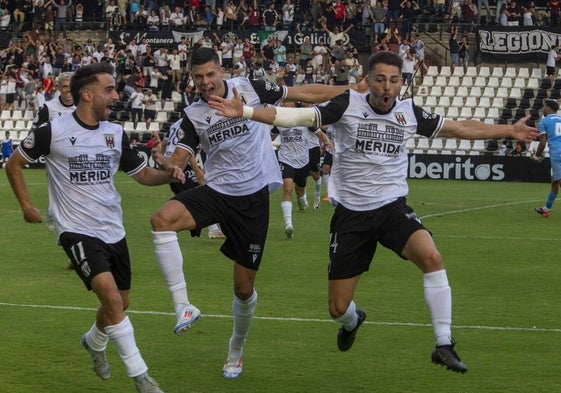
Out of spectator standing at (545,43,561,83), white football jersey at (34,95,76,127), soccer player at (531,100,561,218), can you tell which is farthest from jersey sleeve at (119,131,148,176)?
spectator standing at (545,43,561,83)

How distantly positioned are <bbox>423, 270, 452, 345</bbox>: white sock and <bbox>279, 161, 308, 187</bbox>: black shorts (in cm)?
1459

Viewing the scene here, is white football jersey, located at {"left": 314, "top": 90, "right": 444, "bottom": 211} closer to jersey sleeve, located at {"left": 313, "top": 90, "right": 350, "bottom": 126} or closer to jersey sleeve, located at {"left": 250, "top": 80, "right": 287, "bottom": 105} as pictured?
jersey sleeve, located at {"left": 313, "top": 90, "right": 350, "bottom": 126}

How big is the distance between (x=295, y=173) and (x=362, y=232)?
49.8 feet

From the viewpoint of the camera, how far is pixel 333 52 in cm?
4588

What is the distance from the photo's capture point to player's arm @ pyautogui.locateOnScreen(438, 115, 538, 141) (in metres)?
9.59

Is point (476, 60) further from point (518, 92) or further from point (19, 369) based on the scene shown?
point (19, 369)

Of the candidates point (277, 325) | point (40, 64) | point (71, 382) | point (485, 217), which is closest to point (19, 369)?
point (71, 382)

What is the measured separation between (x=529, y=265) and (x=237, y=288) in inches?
336

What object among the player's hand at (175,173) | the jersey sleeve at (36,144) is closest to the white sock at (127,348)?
the player's hand at (175,173)

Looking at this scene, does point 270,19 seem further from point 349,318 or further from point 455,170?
point 349,318

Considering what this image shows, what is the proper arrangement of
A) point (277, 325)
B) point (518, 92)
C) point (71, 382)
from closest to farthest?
point (71, 382) < point (277, 325) < point (518, 92)

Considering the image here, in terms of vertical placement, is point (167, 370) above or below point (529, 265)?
above

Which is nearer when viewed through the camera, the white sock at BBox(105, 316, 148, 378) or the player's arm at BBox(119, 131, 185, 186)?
the white sock at BBox(105, 316, 148, 378)

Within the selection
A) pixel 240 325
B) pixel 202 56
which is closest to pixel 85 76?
pixel 202 56
